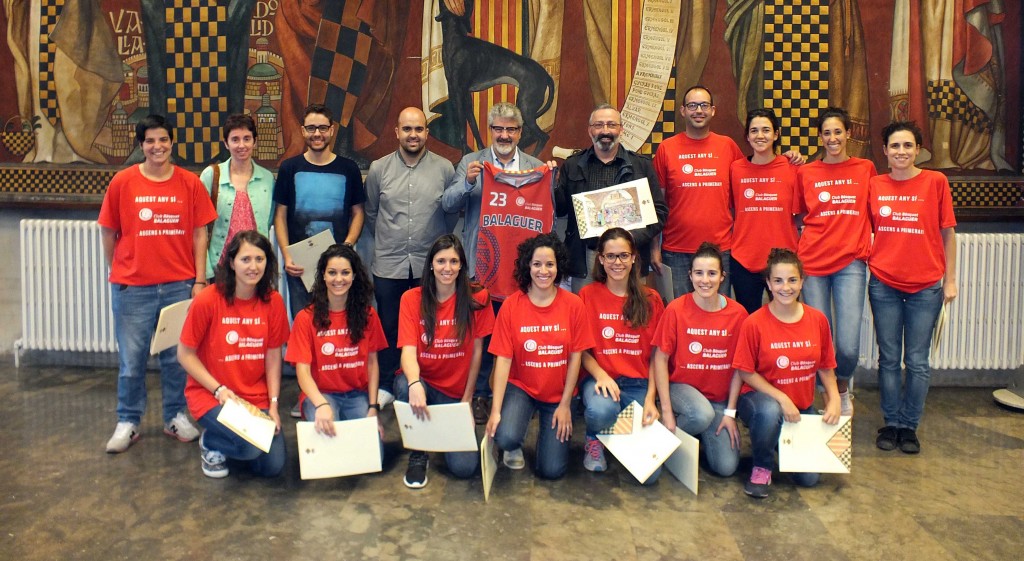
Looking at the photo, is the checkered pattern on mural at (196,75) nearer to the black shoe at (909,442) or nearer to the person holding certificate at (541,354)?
the person holding certificate at (541,354)

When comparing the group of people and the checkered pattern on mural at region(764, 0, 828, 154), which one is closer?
the group of people

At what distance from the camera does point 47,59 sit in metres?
5.80

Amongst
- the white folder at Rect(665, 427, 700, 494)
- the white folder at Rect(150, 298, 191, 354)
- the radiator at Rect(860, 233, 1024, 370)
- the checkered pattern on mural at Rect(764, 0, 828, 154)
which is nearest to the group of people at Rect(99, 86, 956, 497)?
the white folder at Rect(665, 427, 700, 494)

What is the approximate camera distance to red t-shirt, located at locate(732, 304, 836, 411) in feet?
12.3

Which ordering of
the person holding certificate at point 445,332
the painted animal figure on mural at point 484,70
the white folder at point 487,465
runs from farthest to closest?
the painted animal figure on mural at point 484,70 < the person holding certificate at point 445,332 < the white folder at point 487,465

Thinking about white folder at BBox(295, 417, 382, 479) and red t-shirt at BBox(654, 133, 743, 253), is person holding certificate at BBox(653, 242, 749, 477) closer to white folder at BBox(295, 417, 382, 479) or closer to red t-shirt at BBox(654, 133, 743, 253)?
red t-shirt at BBox(654, 133, 743, 253)

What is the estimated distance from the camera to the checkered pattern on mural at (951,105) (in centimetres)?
537

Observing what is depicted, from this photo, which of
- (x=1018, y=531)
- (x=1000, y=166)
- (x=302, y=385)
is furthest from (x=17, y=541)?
(x=1000, y=166)

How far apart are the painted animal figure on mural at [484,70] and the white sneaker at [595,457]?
2.34 metres

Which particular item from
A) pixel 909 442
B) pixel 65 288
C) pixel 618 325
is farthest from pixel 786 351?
pixel 65 288

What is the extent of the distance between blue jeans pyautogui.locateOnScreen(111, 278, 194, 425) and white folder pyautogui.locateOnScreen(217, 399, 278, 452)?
Answer: 826 mm

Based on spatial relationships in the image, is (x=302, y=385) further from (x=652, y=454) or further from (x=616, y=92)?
(x=616, y=92)

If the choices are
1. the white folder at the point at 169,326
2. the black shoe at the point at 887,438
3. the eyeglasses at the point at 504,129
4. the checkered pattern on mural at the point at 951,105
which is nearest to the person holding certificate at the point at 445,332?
the eyeglasses at the point at 504,129

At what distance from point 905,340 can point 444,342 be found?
8.06ft
